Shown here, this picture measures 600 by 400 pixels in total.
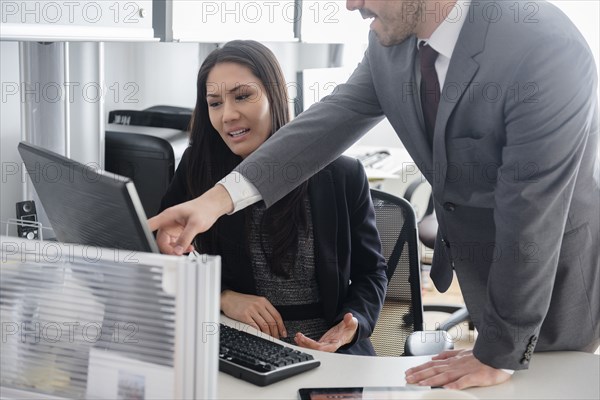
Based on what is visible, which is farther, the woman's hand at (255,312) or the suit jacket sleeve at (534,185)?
the woman's hand at (255,312)

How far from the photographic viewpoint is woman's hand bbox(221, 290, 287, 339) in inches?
66.6

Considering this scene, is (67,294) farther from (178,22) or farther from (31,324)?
(178,22)

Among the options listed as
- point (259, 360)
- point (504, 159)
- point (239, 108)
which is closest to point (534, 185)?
point (504, 159)

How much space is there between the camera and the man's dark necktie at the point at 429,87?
1.48 m

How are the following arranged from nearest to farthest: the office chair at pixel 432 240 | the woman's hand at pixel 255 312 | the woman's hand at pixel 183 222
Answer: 1. the woman's hand at pixel 183 222
2. the woman's hand at pixel 255 312
3. the office chair at pixel 432 240

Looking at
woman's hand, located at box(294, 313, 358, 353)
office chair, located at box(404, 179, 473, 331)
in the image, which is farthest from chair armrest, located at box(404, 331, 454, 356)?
office chair, located at box(404, 179, 473, 331)

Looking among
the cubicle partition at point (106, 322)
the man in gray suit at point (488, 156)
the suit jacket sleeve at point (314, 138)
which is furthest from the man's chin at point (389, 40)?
the cubicle partition at point (106, 322)

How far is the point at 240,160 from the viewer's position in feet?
6.53

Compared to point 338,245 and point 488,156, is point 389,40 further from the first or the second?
point 338,245

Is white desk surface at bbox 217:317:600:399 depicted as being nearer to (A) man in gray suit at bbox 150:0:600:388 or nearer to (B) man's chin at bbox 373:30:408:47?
(A) man in gray suit at bbox 150:0:600:388

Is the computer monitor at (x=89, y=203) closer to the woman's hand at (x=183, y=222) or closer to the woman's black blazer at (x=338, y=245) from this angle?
the woman's hand at (x=183, y=222)

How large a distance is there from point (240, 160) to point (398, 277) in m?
0.49

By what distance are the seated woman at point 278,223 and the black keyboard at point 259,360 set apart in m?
0.44

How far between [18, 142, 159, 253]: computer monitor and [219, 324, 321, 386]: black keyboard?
281 mm
